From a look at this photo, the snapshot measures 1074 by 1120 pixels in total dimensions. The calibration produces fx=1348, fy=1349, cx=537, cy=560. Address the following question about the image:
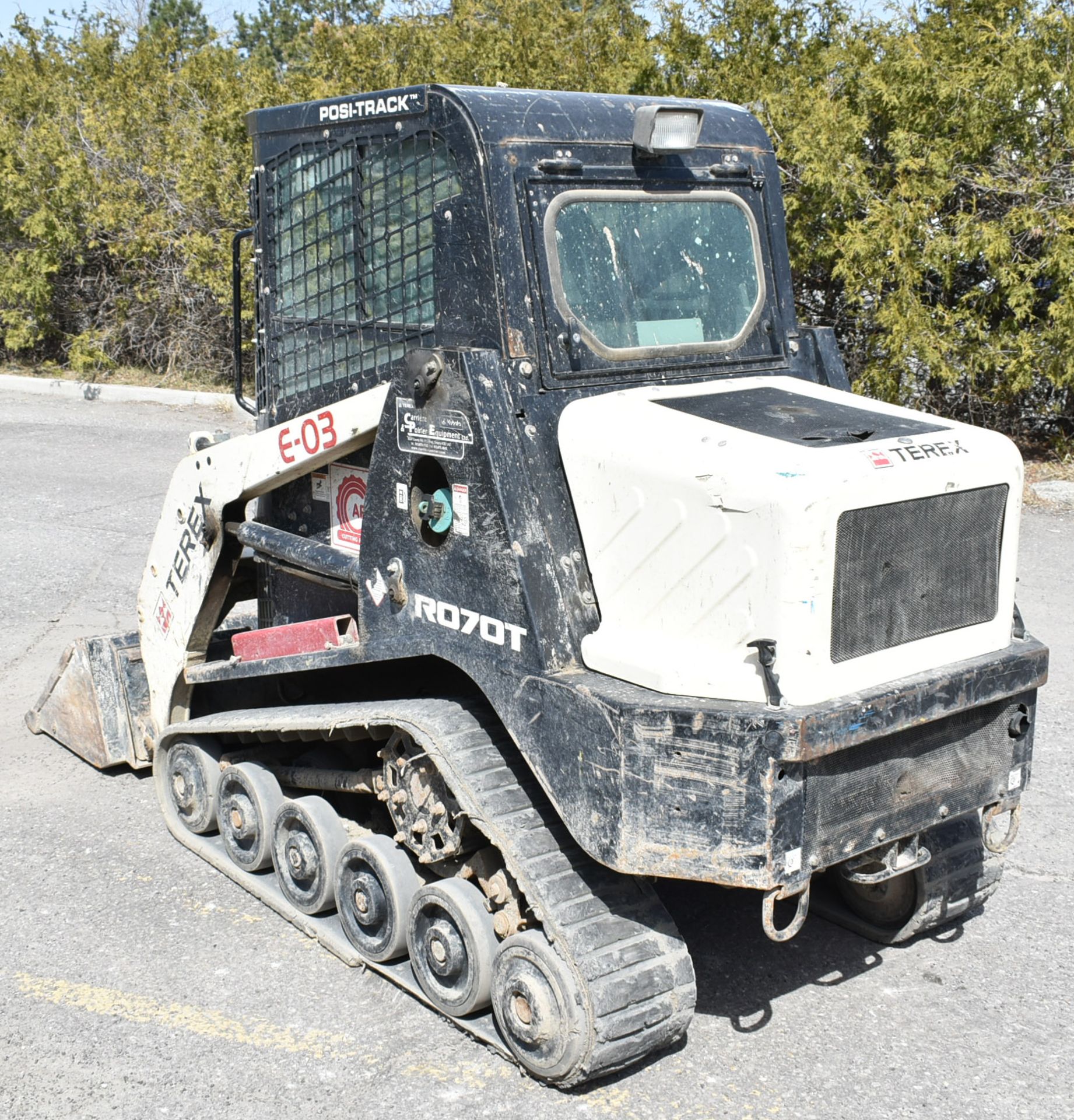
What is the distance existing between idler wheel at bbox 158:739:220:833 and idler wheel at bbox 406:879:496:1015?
139cm

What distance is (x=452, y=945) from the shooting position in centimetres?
396

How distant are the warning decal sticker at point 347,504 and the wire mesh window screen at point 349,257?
270 mm

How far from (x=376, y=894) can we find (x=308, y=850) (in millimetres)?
431

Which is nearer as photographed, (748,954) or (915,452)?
(915,452)

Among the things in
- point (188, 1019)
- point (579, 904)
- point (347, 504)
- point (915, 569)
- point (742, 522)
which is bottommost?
point (188, 1019)

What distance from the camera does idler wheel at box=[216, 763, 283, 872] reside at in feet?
16.0

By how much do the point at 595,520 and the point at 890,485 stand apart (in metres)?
0.79

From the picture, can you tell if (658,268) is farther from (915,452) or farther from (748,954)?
(748,954)

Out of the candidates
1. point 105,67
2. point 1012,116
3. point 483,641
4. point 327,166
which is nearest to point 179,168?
point 105,67

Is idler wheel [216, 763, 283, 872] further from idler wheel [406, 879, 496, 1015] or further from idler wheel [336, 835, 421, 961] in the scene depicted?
idler wheel [406, 879, 496, 1015]

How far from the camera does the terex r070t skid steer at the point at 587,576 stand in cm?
337

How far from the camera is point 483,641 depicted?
3.79 m

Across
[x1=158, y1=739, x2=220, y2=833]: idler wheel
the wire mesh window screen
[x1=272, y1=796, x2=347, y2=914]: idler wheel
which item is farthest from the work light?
[x1=158, y1=739, x2=220, y2=833]: idler wheel

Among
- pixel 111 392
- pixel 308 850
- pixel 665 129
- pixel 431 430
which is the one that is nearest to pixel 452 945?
pixel 308 850
